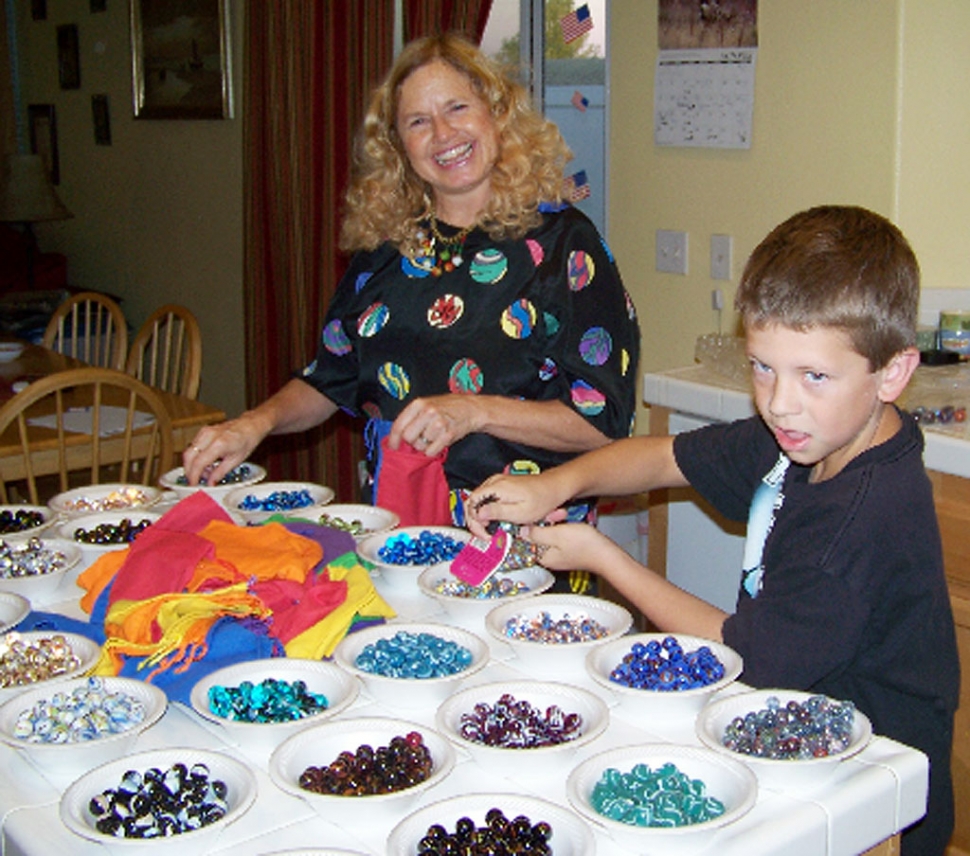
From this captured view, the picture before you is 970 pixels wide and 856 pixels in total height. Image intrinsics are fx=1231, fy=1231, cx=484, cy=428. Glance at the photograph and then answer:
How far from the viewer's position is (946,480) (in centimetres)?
235

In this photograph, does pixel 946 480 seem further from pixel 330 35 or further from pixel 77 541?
pixel 330 35

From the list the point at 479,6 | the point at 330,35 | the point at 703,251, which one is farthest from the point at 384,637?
the point at 330,35

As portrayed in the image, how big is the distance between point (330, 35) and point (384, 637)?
304 cm

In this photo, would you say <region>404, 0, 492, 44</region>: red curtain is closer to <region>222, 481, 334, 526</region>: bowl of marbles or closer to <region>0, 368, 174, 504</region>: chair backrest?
<region>0, 368, 174, 504</region>: chair backrest

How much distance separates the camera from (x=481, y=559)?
1.72 metres

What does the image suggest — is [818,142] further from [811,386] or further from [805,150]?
[811,386]

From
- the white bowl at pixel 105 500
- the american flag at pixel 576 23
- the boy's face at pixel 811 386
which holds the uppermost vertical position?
the american flag at pixel 576 23

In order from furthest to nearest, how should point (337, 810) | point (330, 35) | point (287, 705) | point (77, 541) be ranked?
point (330, 35)
point (77, 541)
point (287, 705)
point (337, 810)

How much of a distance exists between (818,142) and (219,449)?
1586mm

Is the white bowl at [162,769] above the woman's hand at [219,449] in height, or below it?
below

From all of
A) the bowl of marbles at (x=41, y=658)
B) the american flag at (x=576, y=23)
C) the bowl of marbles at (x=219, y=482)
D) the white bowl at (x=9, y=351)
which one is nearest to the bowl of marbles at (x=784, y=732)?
the bowl of marbles at (x=41, y=658)

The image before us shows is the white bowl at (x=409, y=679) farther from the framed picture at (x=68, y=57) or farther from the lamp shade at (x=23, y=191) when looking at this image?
the framed picture at (x=68, y=57)

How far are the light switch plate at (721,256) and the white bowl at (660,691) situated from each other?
70.6 inches

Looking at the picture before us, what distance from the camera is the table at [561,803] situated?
3.80 feet
